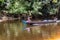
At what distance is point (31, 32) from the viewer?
1958cm

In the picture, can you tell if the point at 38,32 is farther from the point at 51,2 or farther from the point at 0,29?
the point at 51,2

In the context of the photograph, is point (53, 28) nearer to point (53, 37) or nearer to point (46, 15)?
point (53, 37)

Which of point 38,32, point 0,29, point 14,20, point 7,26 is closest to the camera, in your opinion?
point 38,32

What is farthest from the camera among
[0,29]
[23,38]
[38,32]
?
[0,29]

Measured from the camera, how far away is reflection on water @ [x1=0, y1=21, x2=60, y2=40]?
1764 cm

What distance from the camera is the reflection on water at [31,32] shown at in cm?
1764

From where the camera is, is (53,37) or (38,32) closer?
(53,37)

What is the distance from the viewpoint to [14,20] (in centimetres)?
2588

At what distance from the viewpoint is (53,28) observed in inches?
831

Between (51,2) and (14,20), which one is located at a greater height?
(51,2)

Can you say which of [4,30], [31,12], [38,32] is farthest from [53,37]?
[31,12]

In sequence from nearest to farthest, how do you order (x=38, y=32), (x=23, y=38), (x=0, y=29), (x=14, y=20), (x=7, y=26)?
(x=23, y=38)
(x=38, y=32)
(x=0, y=29)
(x=7, y=26)
(x=14, y=20)

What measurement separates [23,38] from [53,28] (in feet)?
15.7

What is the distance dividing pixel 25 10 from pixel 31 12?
96cm
